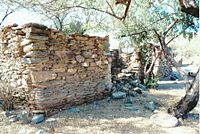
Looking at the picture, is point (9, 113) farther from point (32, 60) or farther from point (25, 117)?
point (32, 60)

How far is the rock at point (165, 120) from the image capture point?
4.64 meters

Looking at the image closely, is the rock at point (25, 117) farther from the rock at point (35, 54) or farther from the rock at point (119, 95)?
the rock at point (119, 95)

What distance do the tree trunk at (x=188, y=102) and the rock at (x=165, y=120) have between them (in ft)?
0.95

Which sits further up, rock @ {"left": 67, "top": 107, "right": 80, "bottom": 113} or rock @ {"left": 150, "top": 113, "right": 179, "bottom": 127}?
rock @ {"left": 67, "top": 107, "right": 80, "bottom": 113}

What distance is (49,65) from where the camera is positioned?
5.37 meters

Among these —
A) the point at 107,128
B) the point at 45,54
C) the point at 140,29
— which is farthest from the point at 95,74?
the point at 140,29

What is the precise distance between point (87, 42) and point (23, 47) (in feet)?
5.23

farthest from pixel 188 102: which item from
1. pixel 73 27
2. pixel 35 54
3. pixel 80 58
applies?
pixel 73 27

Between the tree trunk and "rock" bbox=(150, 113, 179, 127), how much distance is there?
11.4 inches

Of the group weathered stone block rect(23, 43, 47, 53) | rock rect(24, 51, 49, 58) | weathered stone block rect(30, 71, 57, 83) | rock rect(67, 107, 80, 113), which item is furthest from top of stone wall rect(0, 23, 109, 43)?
rock rect(67, 107, 80, 113)

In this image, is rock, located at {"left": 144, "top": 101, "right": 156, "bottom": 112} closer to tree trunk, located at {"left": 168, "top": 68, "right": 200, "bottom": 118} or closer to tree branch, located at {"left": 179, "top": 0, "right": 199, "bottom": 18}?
tree trunk, located at {"left": 168, "top": 68, "right": 200, "bottom": 118}

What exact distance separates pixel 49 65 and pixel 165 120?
8.11ft

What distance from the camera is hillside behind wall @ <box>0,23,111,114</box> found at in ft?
16.9

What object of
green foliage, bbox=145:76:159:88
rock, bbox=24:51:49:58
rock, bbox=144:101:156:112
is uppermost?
rock, bbox=24:51:49:58
